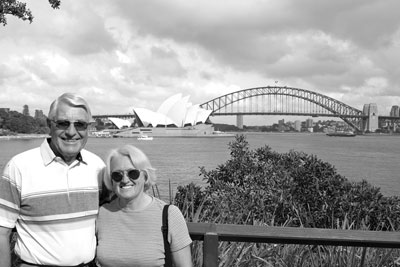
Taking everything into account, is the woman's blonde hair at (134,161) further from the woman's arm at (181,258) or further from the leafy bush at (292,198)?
the leafy bush at (292,198)

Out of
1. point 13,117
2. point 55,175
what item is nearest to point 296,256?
point 55,175

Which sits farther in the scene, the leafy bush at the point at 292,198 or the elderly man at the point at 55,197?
the leafy bush at the point at 292,198

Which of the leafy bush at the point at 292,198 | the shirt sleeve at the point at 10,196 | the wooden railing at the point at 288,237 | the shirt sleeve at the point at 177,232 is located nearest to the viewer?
the shirt sleeve at the point at 10,196

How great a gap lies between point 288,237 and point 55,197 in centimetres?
118

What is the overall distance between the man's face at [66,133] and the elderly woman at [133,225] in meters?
0.19

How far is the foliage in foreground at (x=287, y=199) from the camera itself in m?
4.45

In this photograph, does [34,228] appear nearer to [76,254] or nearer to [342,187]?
[76,254]

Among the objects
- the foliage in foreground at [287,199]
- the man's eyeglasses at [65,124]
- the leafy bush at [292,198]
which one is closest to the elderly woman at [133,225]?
the man's eyeglasses at [65,124]

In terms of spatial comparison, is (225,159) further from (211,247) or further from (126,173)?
(126,173)

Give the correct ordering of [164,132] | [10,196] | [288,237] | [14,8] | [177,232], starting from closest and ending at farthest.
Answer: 1. [10,196]
2. [177,232]
3. [288,237]
4. [14,8]
5. [164,132]

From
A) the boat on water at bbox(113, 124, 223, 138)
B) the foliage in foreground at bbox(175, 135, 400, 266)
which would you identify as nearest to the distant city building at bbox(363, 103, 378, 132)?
the boat on water at bbox(113, 124, 223, 138)

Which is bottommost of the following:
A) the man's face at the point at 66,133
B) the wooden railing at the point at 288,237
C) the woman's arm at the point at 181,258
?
the woman's arm at the point at 181,258

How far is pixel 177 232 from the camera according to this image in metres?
2.04

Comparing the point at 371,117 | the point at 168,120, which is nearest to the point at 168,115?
the point at 168,120
